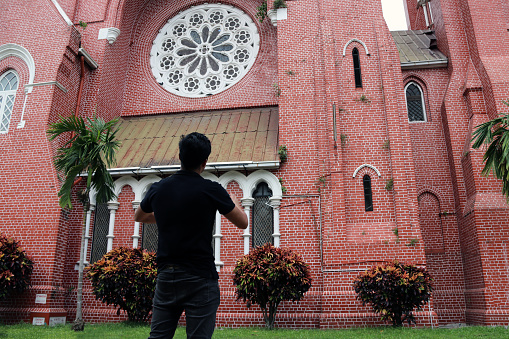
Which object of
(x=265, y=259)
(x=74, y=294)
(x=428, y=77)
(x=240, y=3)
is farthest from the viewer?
(x=240, y=3)

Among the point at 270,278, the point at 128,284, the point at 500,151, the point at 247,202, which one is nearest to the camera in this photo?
the point at 270,278

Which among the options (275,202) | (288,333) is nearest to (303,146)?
(275,202)

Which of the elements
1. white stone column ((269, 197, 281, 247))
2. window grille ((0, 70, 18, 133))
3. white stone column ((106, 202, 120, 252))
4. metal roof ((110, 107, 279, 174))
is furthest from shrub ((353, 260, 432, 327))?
window grille ((0, 70, 18, 133))

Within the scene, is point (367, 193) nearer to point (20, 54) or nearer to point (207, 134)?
point (207, 134)

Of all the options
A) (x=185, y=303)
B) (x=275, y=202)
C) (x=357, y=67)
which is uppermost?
(x=357, y=67)

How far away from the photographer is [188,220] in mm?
2855

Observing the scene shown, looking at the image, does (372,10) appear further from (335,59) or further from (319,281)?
(319,281)

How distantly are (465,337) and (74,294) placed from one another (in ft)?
33.5

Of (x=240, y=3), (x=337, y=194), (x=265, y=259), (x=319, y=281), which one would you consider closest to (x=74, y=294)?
(x=265, y=259)

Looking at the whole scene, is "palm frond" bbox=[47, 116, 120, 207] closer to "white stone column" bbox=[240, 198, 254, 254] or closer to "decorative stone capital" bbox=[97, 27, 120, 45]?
"white stone column" bbox=[240, 198, 254, 254]

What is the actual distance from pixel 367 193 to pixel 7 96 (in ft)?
38.8

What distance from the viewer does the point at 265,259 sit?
9.73m

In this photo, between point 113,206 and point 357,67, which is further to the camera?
point 357,67

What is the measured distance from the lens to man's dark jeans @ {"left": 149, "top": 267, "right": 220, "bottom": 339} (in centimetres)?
274
